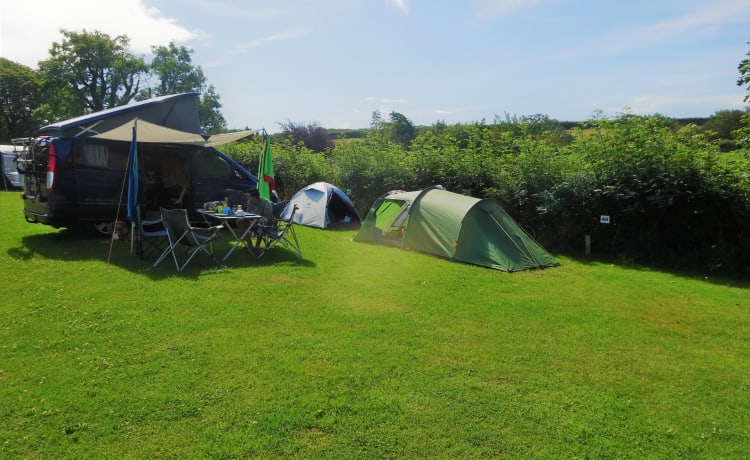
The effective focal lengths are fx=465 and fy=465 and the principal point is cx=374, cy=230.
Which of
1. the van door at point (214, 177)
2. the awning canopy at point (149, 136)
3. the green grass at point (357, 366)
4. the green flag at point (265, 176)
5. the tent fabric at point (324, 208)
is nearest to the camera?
the green grass at point (357, 366)

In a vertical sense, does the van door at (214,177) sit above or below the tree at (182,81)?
below

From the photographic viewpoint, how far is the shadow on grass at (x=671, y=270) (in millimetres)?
7578

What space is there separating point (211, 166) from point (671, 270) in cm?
900

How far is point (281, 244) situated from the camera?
29.0 ft

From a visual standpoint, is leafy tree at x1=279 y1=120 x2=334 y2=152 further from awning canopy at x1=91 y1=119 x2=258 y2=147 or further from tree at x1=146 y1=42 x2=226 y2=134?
awning canopy at x1=91 y1=119 x2=258 y2=147

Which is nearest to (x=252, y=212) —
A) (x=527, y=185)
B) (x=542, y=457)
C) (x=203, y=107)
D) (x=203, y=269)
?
(x=203, y=269)

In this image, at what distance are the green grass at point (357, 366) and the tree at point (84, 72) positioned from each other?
35.8 metres

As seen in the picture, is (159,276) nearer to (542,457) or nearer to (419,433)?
(419,433)

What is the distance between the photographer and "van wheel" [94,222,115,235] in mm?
8569

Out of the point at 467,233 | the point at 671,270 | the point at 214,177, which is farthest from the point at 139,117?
the point at 671,270

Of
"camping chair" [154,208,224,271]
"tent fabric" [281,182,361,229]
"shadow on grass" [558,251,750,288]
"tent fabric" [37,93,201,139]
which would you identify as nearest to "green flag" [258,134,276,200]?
"camping chair" [154,208,224,271]

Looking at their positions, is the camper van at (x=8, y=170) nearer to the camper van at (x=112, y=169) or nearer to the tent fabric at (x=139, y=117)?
the camper van at (x=112, y=169)

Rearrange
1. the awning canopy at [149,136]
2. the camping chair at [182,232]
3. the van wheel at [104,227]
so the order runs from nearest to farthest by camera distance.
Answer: the camping chair at [182,232], the awning canopy at [149,136], the van wheel at [104,227]

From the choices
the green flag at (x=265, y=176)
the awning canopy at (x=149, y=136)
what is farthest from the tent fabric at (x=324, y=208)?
the awning canopy at (x=149, y=136)
